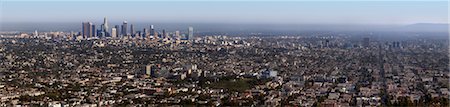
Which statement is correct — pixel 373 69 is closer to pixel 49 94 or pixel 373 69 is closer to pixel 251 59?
pixel 251 59

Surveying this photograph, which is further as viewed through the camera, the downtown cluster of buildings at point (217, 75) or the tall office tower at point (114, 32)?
the tall office tower at point (114, 32)

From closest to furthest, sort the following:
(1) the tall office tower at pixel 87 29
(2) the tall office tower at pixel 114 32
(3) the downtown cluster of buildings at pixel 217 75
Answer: (3) the downtown cluster of buildings at pixel 217 75
(1) the tall office tower at pixel 87 29
(2) the tall office tower at pixel 114 32

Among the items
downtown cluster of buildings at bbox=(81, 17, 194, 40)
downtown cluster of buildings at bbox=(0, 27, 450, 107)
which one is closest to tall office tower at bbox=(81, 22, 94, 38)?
downtown cluster of buildings at bbox=(81, 17, 194, 40)

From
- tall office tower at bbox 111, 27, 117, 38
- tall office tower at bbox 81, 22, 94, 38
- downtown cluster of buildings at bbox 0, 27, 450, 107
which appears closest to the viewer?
downtown cluster of buildings at bbox 0, 27, 450, 107

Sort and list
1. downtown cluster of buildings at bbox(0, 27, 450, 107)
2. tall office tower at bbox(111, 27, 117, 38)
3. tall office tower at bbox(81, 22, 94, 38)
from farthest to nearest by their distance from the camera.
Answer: tall office tower at bbox(111, 27, 117, 38), tall office tower at bbox(81, 22, 94, 38), downtown cluster of buildings at bbox(0, 27, 450, 107)

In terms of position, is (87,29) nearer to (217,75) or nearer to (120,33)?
(120,33)

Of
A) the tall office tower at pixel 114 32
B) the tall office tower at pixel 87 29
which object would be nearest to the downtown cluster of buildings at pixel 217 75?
the tall office tower at pixel 87 29

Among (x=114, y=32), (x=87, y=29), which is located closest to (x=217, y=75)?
(x=87, y=29)

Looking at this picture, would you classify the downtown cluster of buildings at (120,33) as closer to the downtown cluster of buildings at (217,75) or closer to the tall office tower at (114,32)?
the tall office tower at (114,32)

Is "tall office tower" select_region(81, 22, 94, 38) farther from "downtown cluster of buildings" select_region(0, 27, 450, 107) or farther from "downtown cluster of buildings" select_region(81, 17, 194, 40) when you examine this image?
"downtown cluster of buildings" select_region(0, 27, 450, 107)

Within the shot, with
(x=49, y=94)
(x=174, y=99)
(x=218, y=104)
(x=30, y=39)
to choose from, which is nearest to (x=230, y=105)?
(x=218, y=104)

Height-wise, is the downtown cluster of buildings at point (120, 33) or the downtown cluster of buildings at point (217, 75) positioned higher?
the downtown cluster of buildings at point (120, 33)
